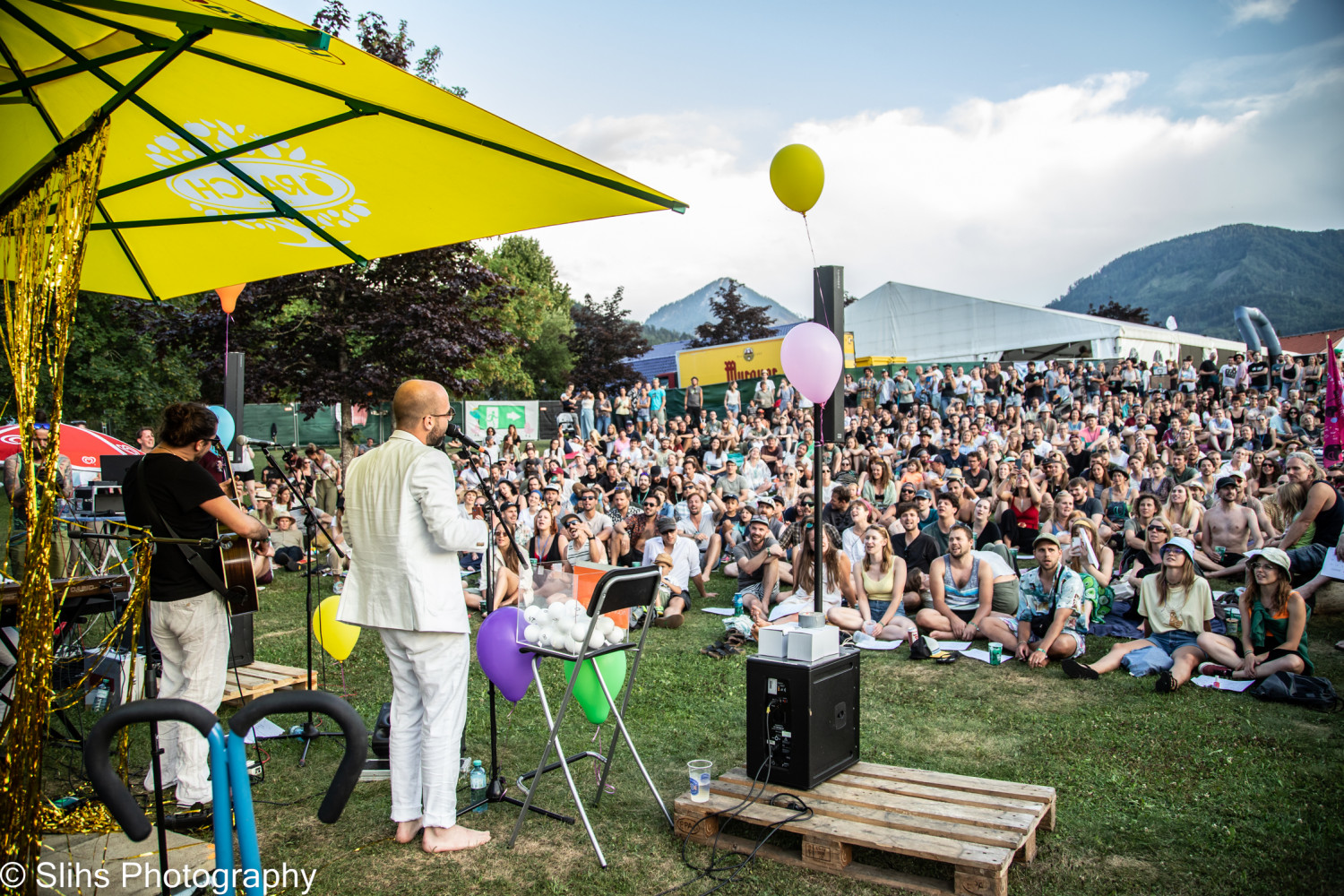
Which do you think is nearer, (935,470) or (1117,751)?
(1117,751)

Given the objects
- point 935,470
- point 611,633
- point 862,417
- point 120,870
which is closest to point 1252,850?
point 611,633

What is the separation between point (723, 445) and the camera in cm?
1536

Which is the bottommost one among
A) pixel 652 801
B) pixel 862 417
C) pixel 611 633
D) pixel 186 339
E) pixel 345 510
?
pixel 652 801

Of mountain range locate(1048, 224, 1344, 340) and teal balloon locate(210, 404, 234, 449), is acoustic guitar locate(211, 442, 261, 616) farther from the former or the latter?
mountain range locate(1048, 224, 1344, 340)

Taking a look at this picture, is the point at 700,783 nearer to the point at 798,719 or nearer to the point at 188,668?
→ the point at 798,719

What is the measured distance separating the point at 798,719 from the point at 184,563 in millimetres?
2745

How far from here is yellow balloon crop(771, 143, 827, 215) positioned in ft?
17.2

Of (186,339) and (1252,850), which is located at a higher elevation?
(186,339)

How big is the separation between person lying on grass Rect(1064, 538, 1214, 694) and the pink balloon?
104 inches

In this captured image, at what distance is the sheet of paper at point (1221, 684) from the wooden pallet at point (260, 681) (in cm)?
584

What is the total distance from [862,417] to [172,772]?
46.5ft

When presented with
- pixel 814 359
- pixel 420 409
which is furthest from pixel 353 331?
pixel 420 409

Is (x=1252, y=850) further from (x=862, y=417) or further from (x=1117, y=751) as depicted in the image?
(x=862, y=417)

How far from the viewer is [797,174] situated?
17.3 feet
